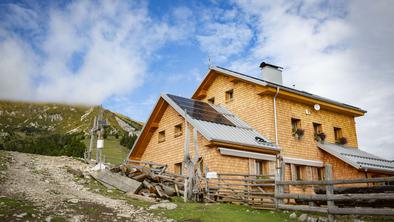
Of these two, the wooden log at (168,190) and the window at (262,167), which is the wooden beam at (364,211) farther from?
the window at (262,167)

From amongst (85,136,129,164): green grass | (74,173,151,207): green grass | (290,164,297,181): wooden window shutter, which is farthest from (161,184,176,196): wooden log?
(85,136,129,164): green grass

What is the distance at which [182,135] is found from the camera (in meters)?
20.2

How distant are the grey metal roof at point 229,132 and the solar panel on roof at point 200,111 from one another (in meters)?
0.37

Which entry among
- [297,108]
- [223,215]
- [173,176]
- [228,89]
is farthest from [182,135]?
[223,215]

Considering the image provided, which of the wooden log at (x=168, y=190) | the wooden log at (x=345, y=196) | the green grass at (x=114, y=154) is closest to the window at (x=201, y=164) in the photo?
the wooden log at (x=168, y=190)

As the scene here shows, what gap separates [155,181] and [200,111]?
554cm

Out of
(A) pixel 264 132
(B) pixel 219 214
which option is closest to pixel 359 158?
(A) pixel 264 132

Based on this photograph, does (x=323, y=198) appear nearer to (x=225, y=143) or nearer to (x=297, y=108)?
(x=225, y=143)

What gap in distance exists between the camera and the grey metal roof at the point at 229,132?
56.1 ft

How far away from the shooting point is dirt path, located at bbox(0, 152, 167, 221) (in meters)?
10.2

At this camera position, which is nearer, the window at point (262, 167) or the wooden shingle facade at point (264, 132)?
the wooden shingle facade at point (264, 132)

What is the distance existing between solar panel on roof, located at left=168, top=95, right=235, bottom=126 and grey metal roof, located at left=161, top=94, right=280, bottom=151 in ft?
1.22

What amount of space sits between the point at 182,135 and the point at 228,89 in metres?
5.15

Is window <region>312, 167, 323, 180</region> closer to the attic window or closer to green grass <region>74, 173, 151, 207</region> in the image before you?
the attic window
